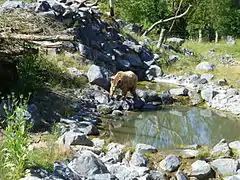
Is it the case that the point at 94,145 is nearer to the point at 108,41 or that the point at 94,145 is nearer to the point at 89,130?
the point at 89,130

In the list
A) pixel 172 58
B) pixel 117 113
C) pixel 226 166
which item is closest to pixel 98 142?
pixel 226 166

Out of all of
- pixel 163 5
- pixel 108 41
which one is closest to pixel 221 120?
pixel 108 41

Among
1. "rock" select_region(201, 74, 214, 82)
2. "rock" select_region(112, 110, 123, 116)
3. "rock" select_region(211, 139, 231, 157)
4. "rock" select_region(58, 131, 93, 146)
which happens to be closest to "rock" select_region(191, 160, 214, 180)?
"rock" select_region(211, 139, 231, 157)

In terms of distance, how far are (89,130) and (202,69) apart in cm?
985

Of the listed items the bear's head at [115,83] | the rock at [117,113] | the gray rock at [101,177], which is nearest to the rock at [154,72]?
the bear's head at [115,83]

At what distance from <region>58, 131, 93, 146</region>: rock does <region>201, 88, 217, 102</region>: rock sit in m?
7.07

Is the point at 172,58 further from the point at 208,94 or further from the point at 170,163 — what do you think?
the point at 170,163

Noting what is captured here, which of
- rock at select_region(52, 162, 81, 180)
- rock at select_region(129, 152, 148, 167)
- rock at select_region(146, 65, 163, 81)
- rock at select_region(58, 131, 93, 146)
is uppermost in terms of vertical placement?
rock at select_region(52, 162, 81, 180)

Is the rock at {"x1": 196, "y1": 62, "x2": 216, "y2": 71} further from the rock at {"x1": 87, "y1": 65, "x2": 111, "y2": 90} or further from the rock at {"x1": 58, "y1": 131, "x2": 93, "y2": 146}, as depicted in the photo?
the rock at {"x1": 58, "y1": 131, "x2": 93, "y2": 146}

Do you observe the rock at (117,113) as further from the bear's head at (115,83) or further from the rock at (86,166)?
the rock at (86,166)

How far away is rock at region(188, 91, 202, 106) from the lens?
1551 cm

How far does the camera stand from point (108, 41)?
62.4 feet

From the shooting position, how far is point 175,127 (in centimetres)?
1322

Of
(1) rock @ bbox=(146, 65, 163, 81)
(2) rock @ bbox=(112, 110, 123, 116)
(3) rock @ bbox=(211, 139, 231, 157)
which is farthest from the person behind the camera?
(1) rock @ bbox=(146, 65, 163, 81)
